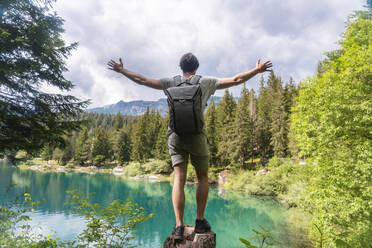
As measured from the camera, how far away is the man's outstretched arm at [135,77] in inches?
92.0

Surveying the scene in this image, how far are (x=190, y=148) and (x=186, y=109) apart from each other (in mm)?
433

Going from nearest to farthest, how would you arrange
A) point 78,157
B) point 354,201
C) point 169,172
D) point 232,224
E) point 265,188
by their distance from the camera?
point 354,201, point 232,224, point 265,188, point 169,172, point 78,157

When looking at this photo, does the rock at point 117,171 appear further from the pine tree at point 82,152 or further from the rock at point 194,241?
the rock at point 194,241

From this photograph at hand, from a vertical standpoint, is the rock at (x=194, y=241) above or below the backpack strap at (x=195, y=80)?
below

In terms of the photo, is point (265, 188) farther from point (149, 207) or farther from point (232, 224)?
point (149, 207)

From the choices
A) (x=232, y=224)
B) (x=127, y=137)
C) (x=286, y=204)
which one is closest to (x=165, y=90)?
(x=232, y=224)

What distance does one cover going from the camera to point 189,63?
238 centimetres

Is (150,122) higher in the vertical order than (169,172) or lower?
higher

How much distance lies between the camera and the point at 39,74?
6.50 meters

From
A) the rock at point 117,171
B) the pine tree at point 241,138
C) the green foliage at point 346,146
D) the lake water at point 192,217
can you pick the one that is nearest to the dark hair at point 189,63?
the green foliage at point 346,146

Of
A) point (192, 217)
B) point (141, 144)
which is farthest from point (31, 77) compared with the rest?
point (141, 144)

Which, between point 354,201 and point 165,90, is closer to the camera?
point 165,90

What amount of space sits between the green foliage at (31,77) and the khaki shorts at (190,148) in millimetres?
5206

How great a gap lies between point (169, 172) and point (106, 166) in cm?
2384
